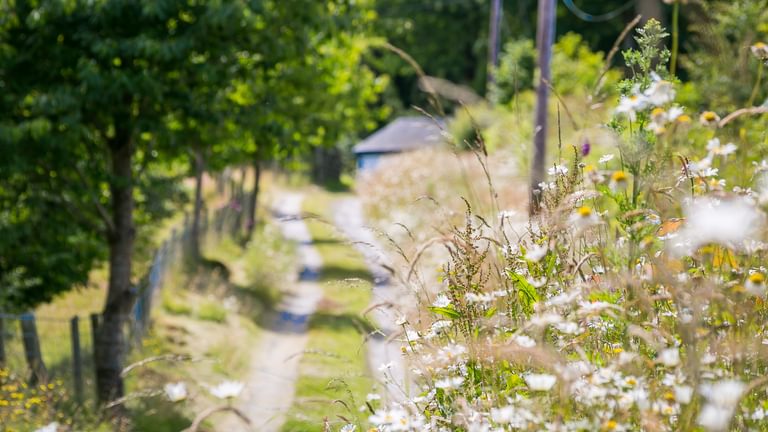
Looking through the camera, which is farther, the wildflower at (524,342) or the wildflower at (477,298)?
the wildflower at (477,298)

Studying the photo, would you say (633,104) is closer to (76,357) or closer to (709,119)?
(709,119)

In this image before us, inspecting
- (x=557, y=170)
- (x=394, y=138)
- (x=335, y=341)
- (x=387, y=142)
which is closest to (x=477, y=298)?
(x=557, y=170)

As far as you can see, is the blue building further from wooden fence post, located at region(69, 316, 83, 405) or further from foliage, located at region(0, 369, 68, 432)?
foliage, located at region(0, 369, 68, 432)

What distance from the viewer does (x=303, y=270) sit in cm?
1970

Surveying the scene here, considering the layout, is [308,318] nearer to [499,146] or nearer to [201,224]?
[201,224]

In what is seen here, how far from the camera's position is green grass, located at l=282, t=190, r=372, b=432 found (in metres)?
3.30

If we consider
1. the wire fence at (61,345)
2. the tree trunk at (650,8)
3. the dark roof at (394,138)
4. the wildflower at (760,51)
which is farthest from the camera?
the dark roof at (394,138)

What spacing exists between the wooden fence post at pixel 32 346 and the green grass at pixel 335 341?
8.31ft

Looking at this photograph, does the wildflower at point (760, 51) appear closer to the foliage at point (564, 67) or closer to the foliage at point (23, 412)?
the foliage at point (23, 412)

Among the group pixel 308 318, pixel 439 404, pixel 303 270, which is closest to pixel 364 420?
pixel 439 404

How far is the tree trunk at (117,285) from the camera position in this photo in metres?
9.10

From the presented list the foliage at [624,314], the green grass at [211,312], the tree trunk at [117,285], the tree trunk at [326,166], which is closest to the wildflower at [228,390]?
the foliage at [624,314]

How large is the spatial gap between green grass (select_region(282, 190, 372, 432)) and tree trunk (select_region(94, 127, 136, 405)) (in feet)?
6.52

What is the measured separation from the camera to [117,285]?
940 cm
